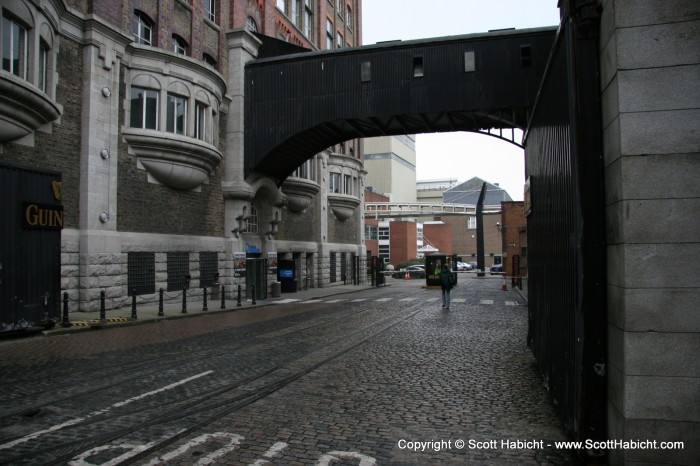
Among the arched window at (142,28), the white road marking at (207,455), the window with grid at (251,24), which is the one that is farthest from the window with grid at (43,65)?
the white road marking at (207,455)

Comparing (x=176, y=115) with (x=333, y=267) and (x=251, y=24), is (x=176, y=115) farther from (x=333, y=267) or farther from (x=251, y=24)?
(x=333, y=267)

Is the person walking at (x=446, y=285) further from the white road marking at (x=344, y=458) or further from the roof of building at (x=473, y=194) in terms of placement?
the roof of building at (x=473, y=194)

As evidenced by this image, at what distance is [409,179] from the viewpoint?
4469 inches

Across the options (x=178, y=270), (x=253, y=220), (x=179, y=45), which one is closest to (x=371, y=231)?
(x=253, y=220)

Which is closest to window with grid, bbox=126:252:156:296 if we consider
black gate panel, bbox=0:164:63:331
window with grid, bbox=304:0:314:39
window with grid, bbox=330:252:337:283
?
black gate panel, bbox=0:164:63:331

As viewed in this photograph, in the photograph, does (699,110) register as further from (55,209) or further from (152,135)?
(152,135)

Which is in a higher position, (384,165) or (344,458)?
(384,165)

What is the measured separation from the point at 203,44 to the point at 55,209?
1328 centimetres

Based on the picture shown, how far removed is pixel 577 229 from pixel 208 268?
67.9ft

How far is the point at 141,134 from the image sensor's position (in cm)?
1903

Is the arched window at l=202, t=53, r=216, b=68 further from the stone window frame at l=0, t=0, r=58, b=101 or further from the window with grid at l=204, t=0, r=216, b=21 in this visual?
the stone window frame at l=0, t=0, r=58, b=101

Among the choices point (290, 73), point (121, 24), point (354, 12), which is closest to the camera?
point (121, 24)

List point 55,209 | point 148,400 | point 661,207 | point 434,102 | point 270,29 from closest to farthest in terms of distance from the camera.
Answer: point 661,207 → point 148,400 → point 55,209 → point 434,102 → point 270,29

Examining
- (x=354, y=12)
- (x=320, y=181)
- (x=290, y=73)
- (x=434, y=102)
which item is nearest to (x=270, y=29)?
(x=290, y=73)
